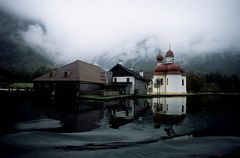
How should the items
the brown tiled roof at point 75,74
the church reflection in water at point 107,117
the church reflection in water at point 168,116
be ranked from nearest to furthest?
the church reflection in water at point 107,117, the church reflection in water at point 168,116, the brown tiled roof at point 75,74

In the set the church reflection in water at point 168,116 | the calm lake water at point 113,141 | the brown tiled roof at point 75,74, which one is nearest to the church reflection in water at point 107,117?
the church reflection in water at point 168,116

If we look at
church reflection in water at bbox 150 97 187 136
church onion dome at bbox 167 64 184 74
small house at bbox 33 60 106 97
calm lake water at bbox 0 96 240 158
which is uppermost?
church onion dome at bbox 167 64 184 74

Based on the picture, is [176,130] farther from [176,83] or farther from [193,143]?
[176,83]

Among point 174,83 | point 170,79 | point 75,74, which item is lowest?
point 174,83

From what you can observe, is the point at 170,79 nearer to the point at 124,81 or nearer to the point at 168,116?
the point at 124,81

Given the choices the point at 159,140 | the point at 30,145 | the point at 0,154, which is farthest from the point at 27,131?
the point at 159,140

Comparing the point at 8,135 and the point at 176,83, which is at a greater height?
the point at 176,83

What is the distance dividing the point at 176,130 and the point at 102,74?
48.5 metres

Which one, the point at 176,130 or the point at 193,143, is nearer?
the point at 193,143

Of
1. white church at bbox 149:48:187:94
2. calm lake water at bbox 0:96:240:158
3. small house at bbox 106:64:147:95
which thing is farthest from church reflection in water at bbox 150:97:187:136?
white church at bbox 149:48:187:94

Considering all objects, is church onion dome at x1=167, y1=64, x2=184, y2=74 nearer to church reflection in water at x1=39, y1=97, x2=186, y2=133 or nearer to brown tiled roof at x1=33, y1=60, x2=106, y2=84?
brown tiled roof at x1=33, y1=60, x2=106, y2=84

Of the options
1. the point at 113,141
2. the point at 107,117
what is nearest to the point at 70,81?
the point at 107,117

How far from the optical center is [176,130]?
14289 millimetres

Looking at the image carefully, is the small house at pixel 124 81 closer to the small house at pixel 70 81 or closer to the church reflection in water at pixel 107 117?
the small house at pixel 70 81
